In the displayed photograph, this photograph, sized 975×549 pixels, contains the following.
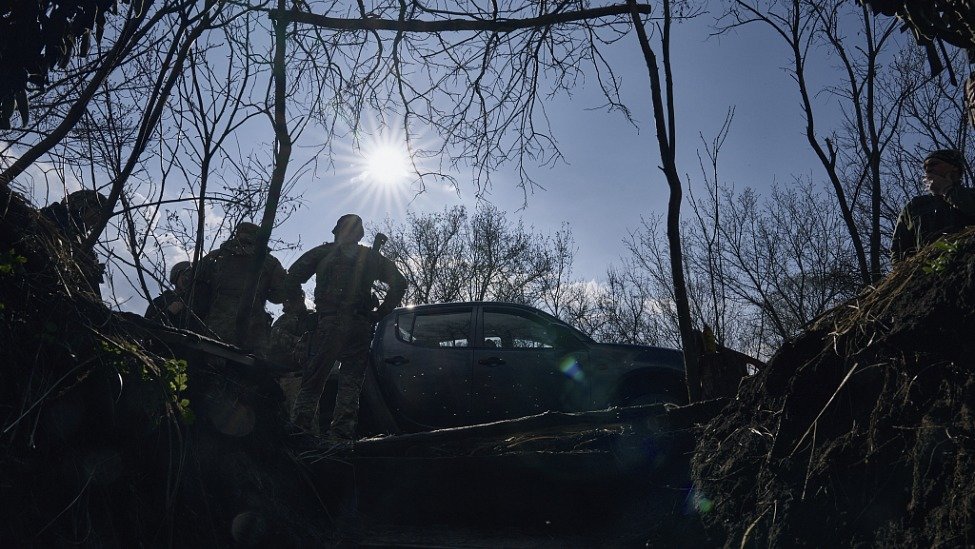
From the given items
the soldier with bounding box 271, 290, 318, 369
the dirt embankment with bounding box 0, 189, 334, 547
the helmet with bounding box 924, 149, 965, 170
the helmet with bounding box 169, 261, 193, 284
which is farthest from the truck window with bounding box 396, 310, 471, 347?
the helmet with bounding box 924, 149, 965, 170

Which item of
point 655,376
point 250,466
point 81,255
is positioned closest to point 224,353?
point 250,466

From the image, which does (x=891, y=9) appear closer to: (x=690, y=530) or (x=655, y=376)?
(x=690, y=530)

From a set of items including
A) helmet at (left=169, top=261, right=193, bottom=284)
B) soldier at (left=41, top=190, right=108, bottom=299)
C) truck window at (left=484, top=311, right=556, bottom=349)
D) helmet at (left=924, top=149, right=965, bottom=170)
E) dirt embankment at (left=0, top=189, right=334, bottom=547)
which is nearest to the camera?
dirt embankment at (left=0, top=189, right=334, bottom=547)

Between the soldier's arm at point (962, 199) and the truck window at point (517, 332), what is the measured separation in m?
3.72

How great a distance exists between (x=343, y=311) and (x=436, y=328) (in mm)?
1204

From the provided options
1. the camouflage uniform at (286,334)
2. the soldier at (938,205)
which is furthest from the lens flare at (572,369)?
the soldier at (938,205)

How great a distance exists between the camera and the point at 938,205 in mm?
3820

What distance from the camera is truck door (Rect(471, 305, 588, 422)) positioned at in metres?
6.56

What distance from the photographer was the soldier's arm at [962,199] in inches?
146

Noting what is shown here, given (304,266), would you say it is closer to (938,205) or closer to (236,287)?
(236,287)

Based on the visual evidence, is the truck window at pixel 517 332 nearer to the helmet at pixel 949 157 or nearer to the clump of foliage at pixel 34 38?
the helmet at pixel 949 157

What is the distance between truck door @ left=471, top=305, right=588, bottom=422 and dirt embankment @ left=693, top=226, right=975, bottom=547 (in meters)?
3.37

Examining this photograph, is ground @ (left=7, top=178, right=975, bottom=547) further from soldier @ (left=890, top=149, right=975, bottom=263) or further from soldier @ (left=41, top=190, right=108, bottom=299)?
soldier @ (left=890, top=149, right=975, bottom=263)

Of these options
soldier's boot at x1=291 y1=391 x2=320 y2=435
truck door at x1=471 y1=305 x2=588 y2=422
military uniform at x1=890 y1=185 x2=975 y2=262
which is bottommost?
soldier's boot at x1=291 y1=391 x2=320 y2=435
